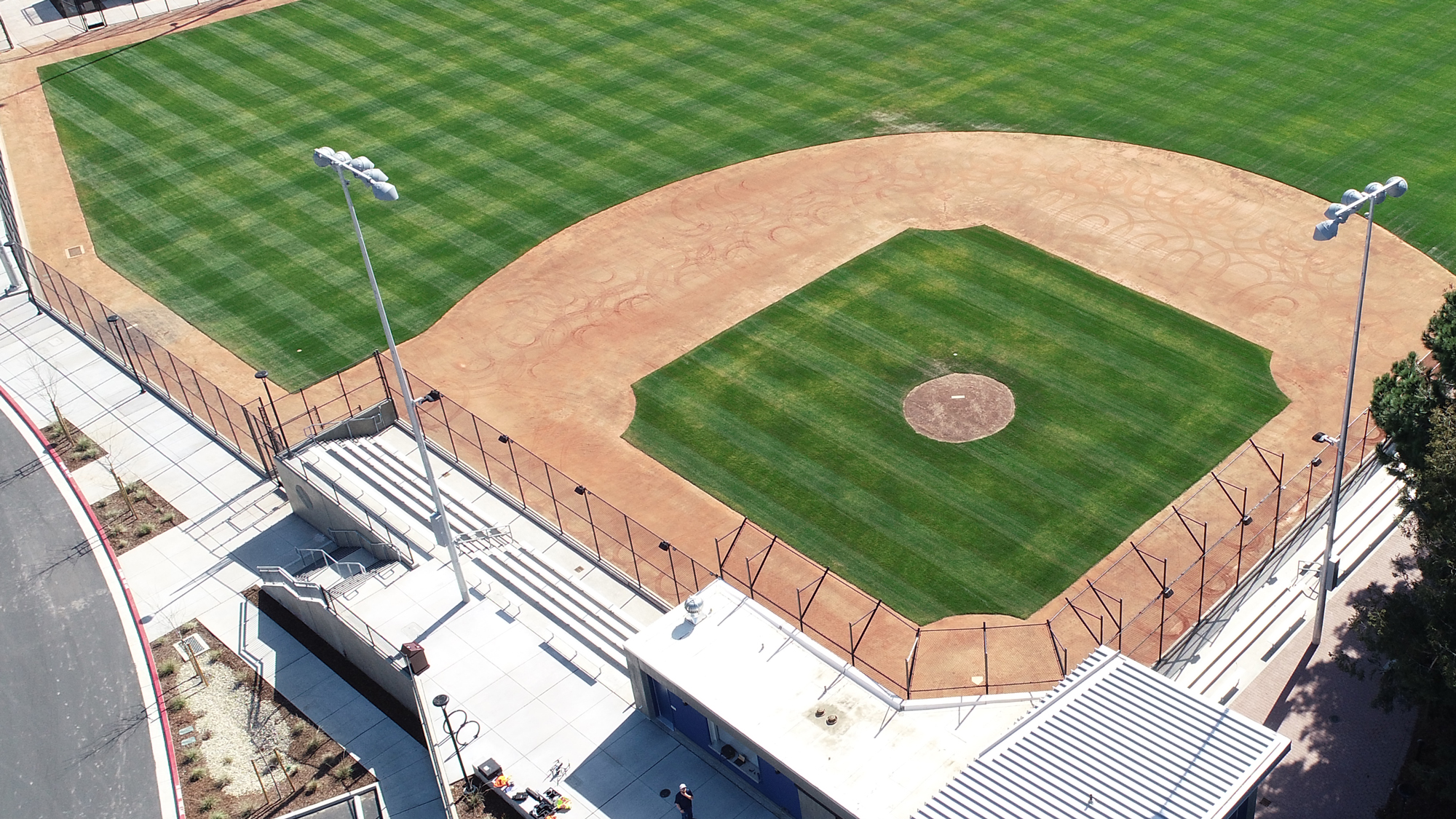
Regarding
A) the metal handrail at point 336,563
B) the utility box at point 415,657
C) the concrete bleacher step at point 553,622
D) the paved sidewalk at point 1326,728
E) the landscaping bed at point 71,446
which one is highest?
the utility box at point 415,657

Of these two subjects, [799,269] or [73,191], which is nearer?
[799,269]

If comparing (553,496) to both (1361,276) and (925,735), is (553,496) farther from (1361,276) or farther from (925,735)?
(1361,276)

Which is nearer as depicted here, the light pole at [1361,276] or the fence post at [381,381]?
the light pole at [1361,276]

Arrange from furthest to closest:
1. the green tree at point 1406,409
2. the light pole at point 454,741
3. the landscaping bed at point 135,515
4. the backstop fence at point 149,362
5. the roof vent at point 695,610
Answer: the backstop fence at point 149,362, the landscaping bed at point 135,515, the roof vent at point 695,610, the green tree at point 1406,409, the light pole at point 454,741

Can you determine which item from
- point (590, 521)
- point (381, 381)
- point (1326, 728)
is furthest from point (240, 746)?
point (1326, 728)

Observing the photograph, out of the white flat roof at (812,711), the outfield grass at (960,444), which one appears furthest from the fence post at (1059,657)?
the white flat roof at (812,711)

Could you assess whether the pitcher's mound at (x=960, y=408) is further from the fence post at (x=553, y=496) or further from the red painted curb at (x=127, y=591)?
the red painted curb at (x=127, y=591)

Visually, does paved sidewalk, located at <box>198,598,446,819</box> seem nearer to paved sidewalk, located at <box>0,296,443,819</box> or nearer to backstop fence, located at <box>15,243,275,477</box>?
paved sidewalk, located at <box>0,296,443,819</box>
